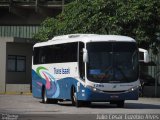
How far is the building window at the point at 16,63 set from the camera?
2028 inches

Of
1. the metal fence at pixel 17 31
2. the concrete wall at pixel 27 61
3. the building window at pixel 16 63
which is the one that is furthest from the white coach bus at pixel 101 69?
the metal fence at pixel 17 31

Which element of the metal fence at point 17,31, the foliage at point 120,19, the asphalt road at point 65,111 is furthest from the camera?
the metal fence at point 17,31

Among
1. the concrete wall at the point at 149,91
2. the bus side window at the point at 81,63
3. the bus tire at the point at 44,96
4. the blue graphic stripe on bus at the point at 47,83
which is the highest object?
the bus side window at the point at 81,63

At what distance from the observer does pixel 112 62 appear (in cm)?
2736

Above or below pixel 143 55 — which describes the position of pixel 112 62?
below

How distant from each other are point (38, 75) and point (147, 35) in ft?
38.3

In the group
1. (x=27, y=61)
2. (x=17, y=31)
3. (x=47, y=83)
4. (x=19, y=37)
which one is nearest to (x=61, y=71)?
(x=47, y=83)

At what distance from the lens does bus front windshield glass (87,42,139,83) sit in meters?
27.2

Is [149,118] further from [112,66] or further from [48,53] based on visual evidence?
[48,53]

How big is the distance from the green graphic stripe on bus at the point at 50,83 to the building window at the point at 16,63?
1878cm

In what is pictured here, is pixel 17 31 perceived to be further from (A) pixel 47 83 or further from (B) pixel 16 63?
(A) pixel 47 83

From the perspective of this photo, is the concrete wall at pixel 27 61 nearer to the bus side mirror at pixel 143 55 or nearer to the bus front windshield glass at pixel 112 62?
the bus side mirror at pixel 143 55

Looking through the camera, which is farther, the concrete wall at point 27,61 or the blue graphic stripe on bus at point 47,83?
the concrete wall at point 27,61

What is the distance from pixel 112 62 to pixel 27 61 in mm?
26249
